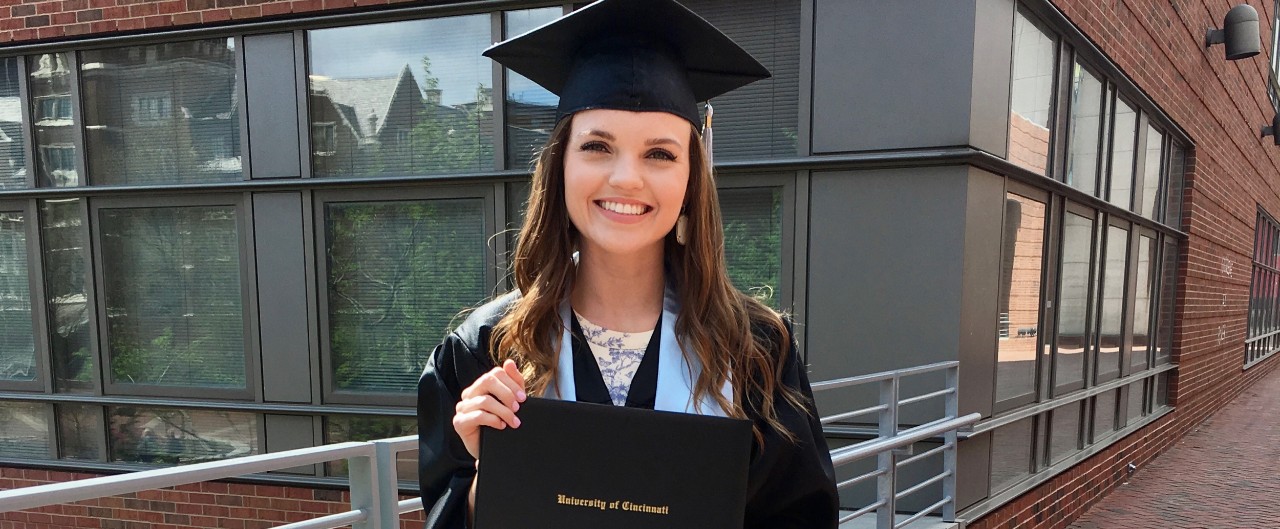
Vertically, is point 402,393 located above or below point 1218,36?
below

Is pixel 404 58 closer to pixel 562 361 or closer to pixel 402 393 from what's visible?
pixel 402 393

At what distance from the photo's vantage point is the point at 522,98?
446cm

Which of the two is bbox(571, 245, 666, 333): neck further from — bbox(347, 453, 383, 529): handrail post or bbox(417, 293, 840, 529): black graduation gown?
bbox(347, 453, 383, 529): handrail post

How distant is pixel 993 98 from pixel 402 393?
418cm

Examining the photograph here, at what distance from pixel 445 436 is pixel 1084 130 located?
19.6ft

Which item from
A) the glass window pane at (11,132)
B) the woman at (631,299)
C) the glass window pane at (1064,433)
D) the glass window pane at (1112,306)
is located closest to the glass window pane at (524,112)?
the woman at (631,299)

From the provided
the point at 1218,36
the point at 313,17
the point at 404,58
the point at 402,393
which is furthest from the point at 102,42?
the point at 1218,36

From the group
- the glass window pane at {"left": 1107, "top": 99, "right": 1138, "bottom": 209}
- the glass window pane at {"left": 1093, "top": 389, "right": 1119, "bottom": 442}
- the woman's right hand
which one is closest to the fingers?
the woman's right hand

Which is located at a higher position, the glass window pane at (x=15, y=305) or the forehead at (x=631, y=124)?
the forehead at (x=631, y=124)

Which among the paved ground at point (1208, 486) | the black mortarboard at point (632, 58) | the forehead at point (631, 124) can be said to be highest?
the black mortarboard at point (632, 58)

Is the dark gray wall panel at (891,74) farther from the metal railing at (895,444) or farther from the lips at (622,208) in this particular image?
the lips at (622,208)

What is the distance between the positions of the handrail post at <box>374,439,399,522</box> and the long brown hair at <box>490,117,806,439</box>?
1.08 m

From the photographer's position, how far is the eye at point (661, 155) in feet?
4.01

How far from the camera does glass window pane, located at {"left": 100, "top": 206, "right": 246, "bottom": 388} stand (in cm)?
491
